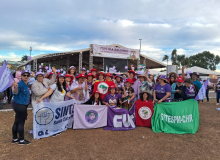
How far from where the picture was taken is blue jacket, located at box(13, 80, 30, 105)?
349cm

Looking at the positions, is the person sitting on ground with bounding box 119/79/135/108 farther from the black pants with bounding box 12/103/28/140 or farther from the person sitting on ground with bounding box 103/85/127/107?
the black pants with bounding box 12/103/28/140

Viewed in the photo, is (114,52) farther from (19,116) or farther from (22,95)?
(19,116)

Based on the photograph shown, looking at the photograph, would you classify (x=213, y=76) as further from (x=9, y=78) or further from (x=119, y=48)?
(x=9, y=78)

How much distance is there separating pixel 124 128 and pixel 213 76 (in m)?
A: 26.3

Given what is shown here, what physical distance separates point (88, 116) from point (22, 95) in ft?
6.71

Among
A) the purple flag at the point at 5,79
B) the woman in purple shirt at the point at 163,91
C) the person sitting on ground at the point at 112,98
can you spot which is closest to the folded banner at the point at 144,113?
the woman in purple shirt at the point at 163,91

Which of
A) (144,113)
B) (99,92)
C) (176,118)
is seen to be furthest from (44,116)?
(176,118)

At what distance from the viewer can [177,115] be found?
4.76 m

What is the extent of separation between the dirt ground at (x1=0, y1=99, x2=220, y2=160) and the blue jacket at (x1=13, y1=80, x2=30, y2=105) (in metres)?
1.08

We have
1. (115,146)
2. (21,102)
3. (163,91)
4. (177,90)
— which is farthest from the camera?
(177,90)

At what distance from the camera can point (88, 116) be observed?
4.82 m

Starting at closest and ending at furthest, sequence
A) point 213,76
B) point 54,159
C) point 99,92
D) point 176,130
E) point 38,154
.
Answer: point 54,159
point 38,154
point 176,130
point 99,92
point 213,76

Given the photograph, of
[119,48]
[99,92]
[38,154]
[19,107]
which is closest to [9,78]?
[19,107]

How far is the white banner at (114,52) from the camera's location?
15.8 meters
